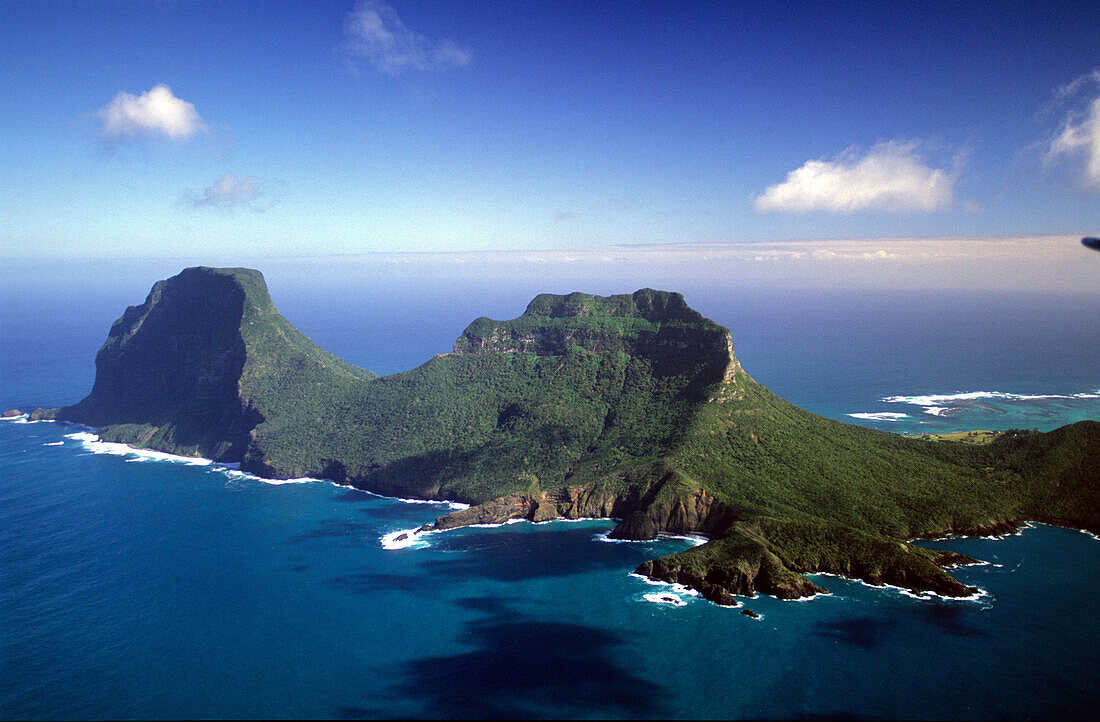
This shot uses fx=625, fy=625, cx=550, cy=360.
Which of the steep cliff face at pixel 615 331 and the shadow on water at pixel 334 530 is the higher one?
the steep cliff face at pixel 615 331

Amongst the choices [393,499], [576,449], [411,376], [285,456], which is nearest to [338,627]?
[393,499]

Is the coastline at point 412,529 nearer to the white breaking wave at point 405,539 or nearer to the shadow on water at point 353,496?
the white breaking wave at point 405,539

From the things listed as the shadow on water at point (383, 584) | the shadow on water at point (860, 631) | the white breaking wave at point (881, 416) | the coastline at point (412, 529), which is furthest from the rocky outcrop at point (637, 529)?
the white breaking wave at point (881, 416)

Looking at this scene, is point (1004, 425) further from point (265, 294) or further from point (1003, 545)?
point (265, 294)

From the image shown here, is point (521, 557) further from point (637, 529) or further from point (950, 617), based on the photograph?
point (950, 617)

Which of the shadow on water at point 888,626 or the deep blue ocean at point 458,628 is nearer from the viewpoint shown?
the deep blue ocean at point 458,628

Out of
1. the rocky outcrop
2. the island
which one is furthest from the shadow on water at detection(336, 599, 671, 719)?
the rocky outcrop
